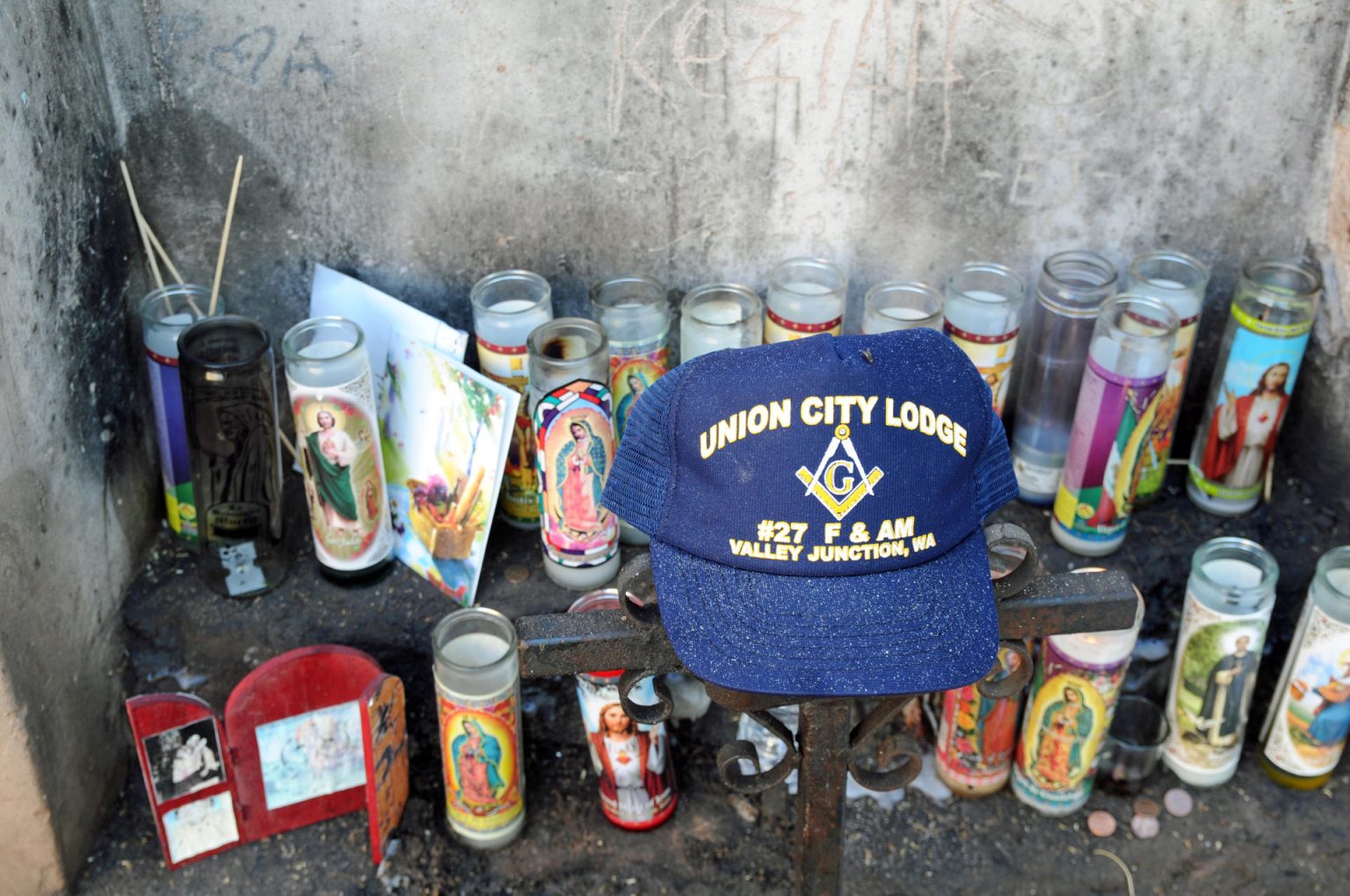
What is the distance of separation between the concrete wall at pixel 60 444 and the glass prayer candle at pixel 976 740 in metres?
1.49

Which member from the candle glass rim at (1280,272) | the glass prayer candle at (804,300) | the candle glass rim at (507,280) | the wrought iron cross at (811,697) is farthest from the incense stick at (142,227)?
the candle glass rim at (1280,272)

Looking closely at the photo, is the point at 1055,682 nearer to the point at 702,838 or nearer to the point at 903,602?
the point at 702,838

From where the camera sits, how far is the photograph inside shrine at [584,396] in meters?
2.26

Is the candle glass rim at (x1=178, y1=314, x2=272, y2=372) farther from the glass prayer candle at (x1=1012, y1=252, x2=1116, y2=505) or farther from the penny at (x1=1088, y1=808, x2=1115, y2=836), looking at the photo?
the penny at (x1=1088, y1=808, x2=1115, y2=836)

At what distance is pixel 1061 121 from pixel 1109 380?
496 millimetres

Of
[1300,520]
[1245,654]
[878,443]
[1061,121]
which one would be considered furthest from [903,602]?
[1300,520]

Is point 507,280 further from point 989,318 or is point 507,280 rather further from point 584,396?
point 989,318

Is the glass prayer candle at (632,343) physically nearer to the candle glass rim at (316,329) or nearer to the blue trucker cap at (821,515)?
the candle glass rim at (316,329)

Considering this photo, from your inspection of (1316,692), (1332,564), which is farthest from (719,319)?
(1316,692)

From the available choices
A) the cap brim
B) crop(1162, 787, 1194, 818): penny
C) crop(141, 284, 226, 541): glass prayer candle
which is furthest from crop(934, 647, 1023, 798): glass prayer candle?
crop(141, 284, 226, 541): glass prayer candle

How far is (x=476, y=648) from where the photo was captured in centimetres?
221

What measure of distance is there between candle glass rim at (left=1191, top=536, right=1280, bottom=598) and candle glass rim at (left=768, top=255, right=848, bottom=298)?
30.6 inches

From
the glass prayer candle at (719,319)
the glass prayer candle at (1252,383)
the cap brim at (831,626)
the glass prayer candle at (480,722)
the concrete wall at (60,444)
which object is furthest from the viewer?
the glass prayer candle at (1252,383)

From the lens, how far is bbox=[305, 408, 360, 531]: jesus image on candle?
229 cm
